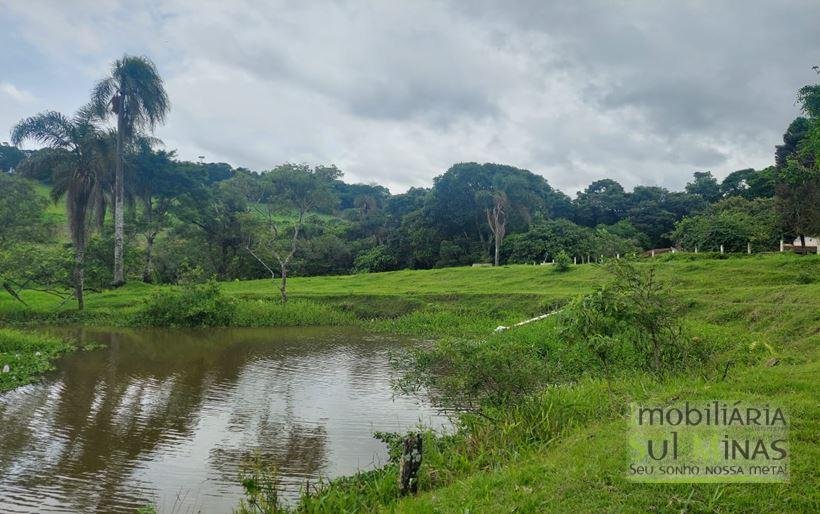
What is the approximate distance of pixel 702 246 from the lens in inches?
1487

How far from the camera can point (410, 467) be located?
6520 millimetres

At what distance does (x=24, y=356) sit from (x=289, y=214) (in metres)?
19.7

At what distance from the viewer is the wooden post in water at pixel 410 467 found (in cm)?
646

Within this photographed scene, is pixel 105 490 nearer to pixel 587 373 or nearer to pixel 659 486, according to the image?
pixel 659 486

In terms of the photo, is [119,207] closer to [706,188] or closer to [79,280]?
[79,280]

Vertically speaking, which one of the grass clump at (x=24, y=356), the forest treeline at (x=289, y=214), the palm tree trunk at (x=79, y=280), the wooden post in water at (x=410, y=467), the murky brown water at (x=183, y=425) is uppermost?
the forest treeline at (x=289, y=214)

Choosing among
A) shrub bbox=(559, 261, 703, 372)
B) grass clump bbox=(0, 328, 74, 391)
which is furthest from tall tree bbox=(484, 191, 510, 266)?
shrub bbox=(559, 261, 703, 372)

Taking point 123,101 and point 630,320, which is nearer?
point 630,320

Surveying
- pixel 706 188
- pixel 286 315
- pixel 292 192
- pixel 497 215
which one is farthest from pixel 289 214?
pixel 706 188

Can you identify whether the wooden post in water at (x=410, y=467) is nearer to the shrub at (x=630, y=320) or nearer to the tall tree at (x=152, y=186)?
the shrub at (x=630, y=320)

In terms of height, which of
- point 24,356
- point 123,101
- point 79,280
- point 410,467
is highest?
point 123,101

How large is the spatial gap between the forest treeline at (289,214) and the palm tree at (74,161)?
2.8 inches

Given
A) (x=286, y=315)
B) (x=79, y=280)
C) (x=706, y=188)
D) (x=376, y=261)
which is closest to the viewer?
(x=286, y=315)

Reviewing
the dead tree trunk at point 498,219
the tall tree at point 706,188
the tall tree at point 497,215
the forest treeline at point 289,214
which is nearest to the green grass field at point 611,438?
the forest treeline at point 289,214
